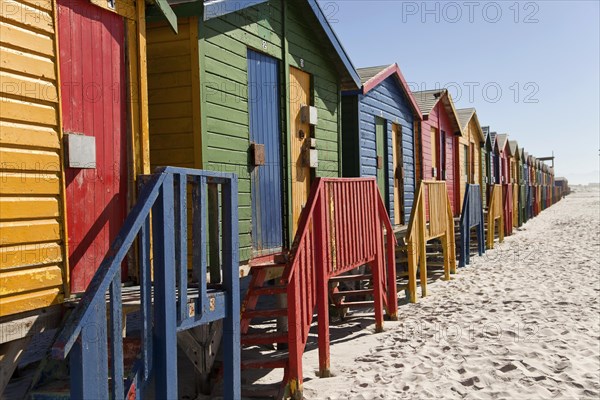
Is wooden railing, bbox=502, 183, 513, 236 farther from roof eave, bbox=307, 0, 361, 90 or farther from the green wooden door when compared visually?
roof eave, bbox=307, 0, 361, 90

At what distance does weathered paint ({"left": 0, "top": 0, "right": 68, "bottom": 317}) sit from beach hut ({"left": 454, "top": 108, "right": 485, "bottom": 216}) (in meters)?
15.7

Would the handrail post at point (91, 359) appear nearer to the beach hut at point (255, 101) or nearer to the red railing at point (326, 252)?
the red railing at point (326, 252)

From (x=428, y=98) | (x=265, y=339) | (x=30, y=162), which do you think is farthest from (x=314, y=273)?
(x=428, y=98)

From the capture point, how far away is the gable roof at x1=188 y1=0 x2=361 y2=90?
5.93 metres

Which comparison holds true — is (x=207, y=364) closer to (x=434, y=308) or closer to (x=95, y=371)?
(x=95, y=371)

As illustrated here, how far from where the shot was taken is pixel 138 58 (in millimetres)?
4938

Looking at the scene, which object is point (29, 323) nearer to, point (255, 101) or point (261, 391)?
point (261, 391)

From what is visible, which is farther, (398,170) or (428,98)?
(428,98)

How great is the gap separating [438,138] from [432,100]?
1.12 meters

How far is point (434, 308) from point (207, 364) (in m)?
4.63

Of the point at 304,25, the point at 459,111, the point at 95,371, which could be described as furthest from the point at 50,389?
the point at 459,111

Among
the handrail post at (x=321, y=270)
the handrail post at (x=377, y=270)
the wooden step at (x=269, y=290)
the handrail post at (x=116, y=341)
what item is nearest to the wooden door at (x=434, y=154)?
the handrail post at (x=377, y=270)

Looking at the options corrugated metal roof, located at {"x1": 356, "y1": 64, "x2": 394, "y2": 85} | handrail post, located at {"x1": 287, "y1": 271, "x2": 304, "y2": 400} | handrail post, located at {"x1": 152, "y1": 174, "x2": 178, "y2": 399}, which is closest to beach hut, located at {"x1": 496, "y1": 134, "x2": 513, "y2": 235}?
corrugated metal roof, located at {"x1": 356, "y1": 64, "x2": 394, "y2": 85}

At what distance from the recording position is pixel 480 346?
6.75 m
